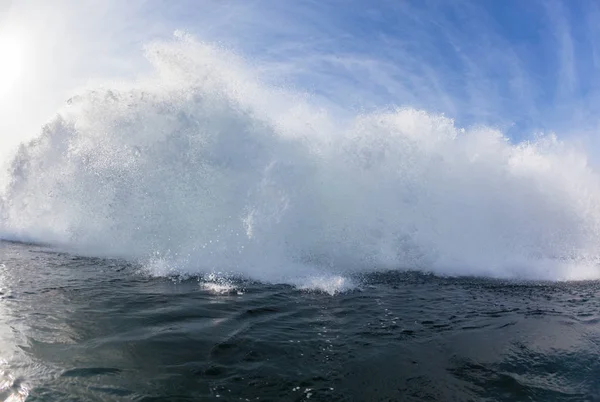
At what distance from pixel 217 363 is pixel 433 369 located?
4.08 metres

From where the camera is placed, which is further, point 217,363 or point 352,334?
point 352,334

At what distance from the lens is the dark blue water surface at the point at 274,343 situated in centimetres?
556

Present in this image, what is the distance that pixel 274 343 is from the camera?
7.29 metres

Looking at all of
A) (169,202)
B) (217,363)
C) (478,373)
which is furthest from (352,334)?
(169,202)

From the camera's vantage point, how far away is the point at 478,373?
21.7ft

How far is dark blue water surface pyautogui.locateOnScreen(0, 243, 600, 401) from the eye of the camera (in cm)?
556

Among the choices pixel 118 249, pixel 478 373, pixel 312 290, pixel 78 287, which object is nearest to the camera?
pixel 478 373

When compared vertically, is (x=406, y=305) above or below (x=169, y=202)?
below

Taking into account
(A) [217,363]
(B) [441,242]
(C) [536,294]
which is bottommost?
(A) [217,363]

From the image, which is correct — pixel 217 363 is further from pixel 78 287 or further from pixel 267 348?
pixel 78 287

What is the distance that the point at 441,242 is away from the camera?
19906 millimetres

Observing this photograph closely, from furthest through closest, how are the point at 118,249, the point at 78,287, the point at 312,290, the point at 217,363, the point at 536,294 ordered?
1. the point at 118,249
2. the point at 536,294
3. the point at 312,290
4. the point at 78,287
5. the point at 217,363

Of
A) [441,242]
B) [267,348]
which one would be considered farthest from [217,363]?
[441,242]

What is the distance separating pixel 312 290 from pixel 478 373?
6116mm
